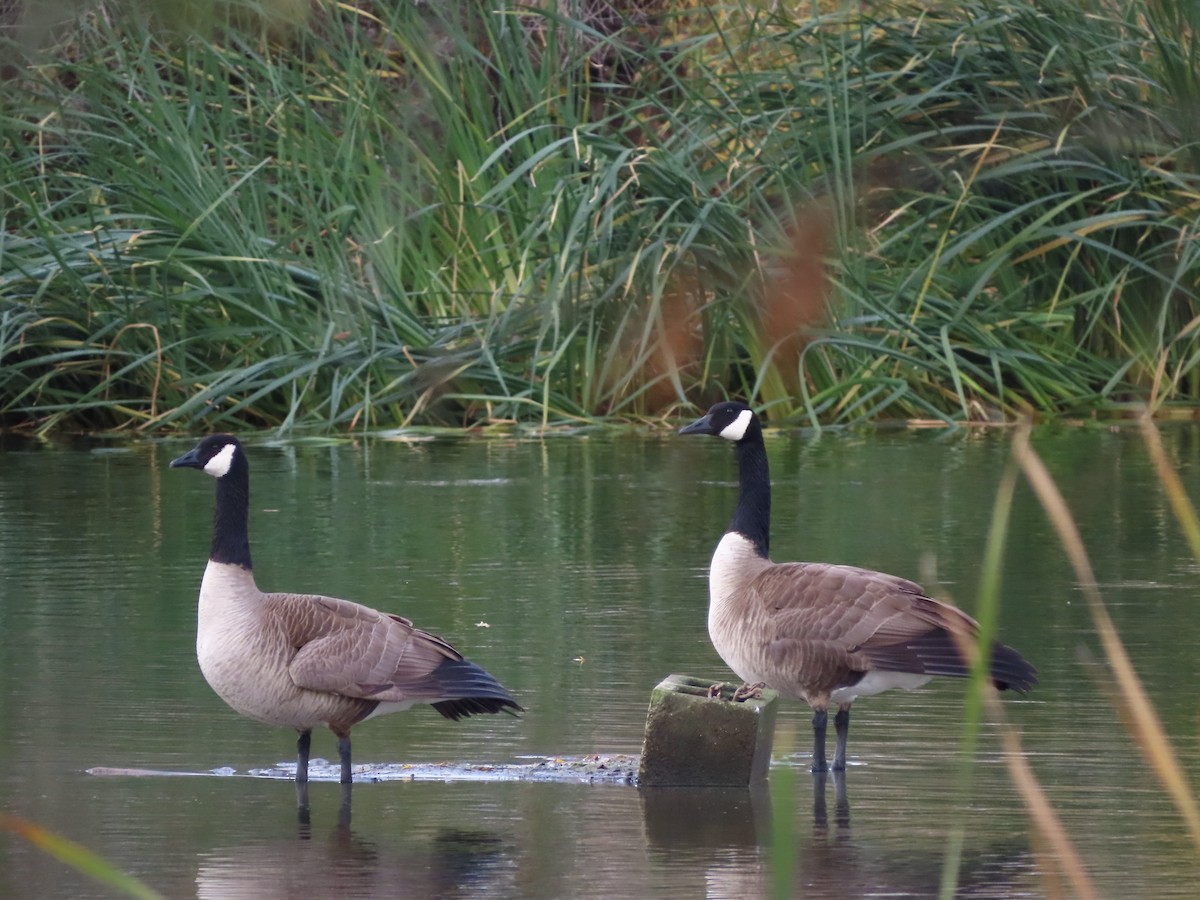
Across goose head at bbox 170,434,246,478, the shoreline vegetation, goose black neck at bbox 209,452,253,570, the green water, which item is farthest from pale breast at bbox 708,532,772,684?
the shoreline vegetation

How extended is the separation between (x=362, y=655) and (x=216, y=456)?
4.27 feet

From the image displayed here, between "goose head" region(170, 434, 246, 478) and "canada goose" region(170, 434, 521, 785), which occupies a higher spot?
"goose head" region(170, 434, 246, 478)

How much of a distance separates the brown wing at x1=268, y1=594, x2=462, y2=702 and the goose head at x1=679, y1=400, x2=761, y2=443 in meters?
1.88

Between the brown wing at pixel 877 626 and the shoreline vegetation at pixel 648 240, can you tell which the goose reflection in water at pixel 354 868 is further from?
the shoreline vegetation at pixel 648 240

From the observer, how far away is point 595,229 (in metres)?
16.6


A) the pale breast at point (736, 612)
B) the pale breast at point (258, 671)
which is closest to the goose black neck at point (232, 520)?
the pale breast at point (258, 671)

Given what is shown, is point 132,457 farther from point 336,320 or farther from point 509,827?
point 509,827

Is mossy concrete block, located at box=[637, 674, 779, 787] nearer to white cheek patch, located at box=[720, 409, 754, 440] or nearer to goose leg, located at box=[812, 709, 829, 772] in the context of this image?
goose leg, located at box=[812, 709, 829, 772]

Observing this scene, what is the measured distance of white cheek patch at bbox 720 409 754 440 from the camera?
26.6ft

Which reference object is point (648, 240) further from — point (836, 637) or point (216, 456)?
point (836, 637)

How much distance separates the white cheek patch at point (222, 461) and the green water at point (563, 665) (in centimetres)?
91

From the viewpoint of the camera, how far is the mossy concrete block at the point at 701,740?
655 centimetres

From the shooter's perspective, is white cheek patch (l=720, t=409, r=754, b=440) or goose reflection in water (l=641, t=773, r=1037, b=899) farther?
white cheek patch (l=720, t=409, r=754, b=440)

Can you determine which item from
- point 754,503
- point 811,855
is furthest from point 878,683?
point 811,855
